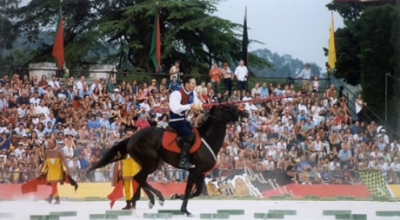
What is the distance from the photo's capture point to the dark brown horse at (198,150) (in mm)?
14680

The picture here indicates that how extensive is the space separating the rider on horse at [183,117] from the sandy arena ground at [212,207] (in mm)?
986

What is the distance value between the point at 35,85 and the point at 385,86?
9.94 meters

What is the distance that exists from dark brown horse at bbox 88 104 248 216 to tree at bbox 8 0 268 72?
13263 mm

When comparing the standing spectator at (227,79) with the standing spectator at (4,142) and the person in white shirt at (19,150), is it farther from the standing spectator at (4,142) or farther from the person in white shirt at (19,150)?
the standing spectator at (4,142)

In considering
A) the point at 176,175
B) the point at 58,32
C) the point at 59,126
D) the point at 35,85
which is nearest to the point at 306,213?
the point at 176,175

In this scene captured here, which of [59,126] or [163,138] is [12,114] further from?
[163,138]

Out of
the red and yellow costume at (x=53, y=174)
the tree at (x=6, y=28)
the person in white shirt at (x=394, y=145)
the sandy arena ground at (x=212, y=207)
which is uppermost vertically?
the tree at (x=6, y=28)

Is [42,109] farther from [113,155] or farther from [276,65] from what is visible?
[276,65]

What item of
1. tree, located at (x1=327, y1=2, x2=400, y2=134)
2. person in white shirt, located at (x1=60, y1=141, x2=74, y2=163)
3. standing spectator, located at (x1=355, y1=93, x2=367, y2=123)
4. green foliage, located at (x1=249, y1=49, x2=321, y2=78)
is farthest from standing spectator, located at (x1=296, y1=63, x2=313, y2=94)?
person in white shirt, located at (x1=60, y1=141, x2=74, y2=163)

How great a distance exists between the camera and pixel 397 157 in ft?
78.7

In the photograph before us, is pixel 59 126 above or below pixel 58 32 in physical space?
below

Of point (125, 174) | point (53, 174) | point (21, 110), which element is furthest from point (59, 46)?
point (125, 174)

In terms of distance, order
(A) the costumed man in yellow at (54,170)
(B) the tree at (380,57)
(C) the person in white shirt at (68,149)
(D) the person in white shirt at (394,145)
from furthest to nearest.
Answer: (B) the tree at (380,57) < (D) the person in white shirt at (394,145) < (C) the person in white shirt at (68,149) < (A) the costumed man in yellow at (54,170)

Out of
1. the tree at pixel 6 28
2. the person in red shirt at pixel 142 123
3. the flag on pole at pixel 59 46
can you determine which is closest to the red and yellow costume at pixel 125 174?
the person in red shirt at pixel 142 123
